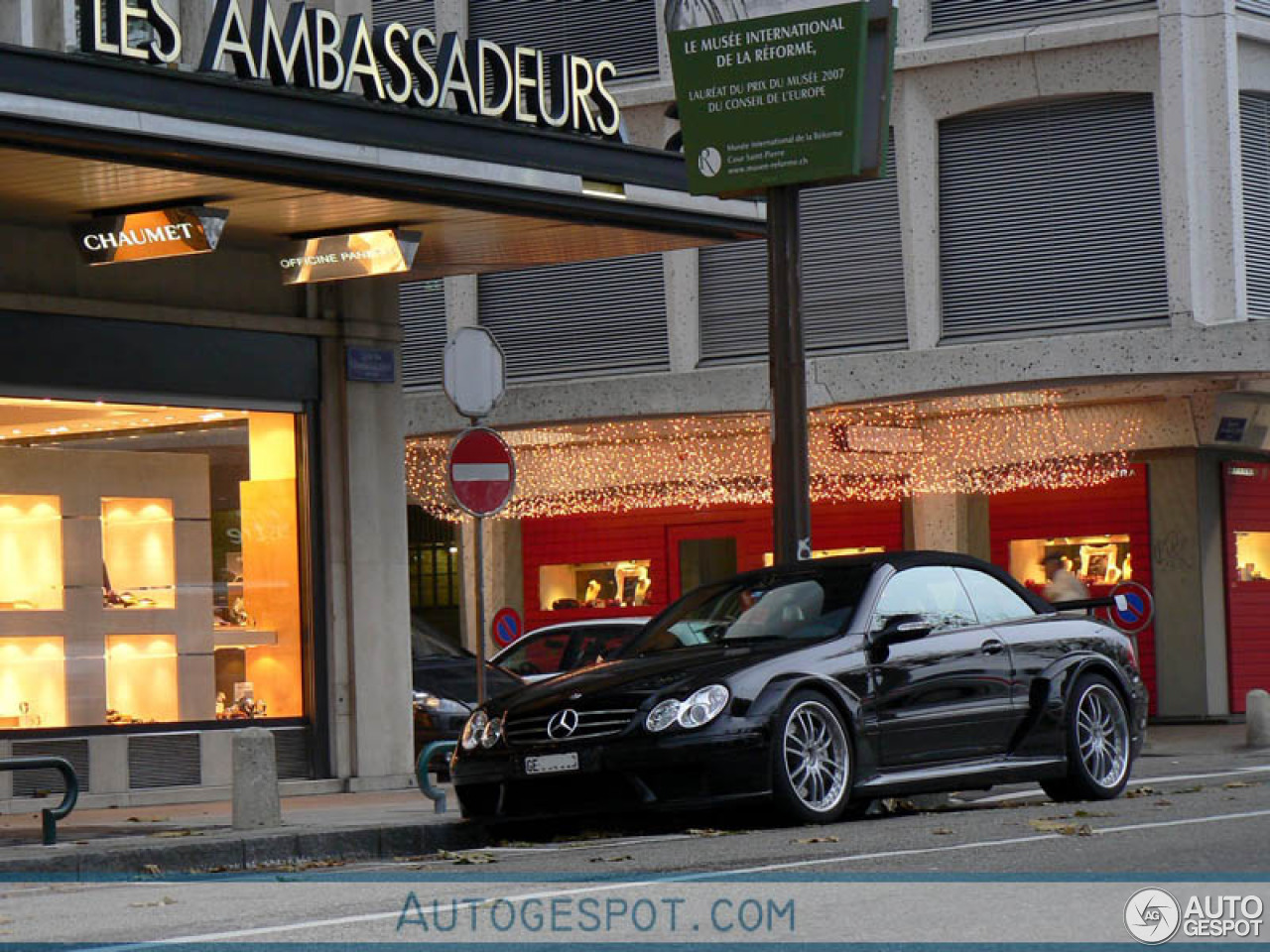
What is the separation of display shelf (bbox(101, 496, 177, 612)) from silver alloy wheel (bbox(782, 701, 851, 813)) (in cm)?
719

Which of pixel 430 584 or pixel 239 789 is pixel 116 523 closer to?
pixel 239 789

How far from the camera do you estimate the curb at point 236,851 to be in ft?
38.9

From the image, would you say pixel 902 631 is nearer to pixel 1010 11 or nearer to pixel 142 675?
pixel 142 675

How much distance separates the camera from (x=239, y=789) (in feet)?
44.5

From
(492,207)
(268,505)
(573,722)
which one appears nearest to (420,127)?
(492,207)

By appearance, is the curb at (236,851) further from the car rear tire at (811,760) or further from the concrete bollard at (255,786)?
the car rear tire at (811,760)

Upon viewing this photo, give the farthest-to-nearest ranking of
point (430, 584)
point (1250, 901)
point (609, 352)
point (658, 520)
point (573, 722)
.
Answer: point (430, 584), point (658, 520), point (609, 352), point (573, 722), point (1250, 901)

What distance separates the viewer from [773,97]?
54.9 ft

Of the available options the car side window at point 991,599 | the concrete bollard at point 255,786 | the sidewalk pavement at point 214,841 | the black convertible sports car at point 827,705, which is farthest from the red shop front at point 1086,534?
the concrete bollard at point 255,786

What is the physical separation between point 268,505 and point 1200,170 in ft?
40.5

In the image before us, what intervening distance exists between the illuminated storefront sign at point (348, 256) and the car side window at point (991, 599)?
205 inches

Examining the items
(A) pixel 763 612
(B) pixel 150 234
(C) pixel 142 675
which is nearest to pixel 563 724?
(A) pixel 763 612

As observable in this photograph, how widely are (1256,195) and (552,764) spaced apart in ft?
55.2

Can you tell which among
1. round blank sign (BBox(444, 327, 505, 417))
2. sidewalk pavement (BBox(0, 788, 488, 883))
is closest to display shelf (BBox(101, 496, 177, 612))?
sidewalk pavement (BBox(0, 788, 488, 883))
